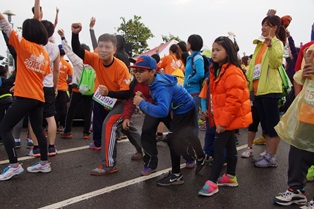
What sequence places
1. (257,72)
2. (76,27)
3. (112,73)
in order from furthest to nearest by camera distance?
(257,72)
(112,73)
(76,27)

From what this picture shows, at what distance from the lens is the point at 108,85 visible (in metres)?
4.23

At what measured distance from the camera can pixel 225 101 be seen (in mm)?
3395

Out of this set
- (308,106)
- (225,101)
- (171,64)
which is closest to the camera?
(308,106)

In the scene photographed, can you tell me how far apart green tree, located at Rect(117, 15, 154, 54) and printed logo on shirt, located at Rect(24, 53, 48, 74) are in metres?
27.3

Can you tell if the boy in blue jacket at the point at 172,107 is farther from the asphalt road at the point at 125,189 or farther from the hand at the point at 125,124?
the hand at the point at 125,124

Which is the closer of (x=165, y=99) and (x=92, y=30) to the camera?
(x=165, y=99)

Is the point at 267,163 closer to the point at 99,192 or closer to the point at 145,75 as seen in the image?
the point at 145,75

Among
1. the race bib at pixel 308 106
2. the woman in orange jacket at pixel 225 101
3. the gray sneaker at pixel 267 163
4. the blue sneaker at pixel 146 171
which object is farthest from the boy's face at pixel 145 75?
the gray sneaker at pixel 267 163

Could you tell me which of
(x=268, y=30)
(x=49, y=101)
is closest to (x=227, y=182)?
(x=268, y=30)

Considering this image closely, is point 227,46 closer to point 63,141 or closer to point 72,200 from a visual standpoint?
point 72,200

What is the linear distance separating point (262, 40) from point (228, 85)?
1.43m

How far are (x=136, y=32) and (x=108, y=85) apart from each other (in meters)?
27.6

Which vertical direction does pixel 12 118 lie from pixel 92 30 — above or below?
below

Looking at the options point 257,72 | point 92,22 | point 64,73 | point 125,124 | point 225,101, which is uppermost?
point 92,22
